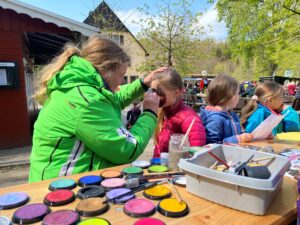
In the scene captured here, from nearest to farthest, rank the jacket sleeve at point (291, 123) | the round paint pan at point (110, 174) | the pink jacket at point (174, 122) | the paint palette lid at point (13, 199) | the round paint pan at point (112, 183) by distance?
the paint palette lid at point (13, 199)
the round paint pan at point (112, 183)
the round paint pan at point (110, 174)
the pink jacket at point (174, 122)
the jacket sleeve at point (291, 123)

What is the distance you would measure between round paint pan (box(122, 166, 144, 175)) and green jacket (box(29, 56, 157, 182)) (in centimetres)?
7

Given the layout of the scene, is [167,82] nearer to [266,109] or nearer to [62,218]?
[266,109]

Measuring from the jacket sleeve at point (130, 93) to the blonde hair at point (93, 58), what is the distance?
0.49 meters

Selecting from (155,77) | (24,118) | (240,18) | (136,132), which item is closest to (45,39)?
(24,118)

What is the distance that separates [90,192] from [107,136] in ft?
0.97

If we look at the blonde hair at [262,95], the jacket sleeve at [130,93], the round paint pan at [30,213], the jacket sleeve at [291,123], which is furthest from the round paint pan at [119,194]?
the jacket sleeve at [291,123]

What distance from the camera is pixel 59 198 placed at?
105 centimetres

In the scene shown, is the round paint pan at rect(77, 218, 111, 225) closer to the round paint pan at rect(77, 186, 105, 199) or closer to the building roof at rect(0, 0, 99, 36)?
the round paint pan at rect(77, 186, 105, 199)

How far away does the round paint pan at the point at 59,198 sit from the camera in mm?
1026

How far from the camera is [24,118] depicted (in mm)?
6242

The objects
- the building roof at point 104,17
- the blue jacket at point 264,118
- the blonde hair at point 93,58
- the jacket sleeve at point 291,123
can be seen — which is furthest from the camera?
the building roof at point 104,17

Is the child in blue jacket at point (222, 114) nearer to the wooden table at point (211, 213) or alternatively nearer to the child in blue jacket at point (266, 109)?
the child in blue jacket at point (266, 109)

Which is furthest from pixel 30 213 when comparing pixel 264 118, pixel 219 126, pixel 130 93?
pixel 264 118

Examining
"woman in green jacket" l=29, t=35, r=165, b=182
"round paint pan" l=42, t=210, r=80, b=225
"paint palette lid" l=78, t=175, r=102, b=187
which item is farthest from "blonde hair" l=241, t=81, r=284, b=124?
"round paint pan" l=42, t=210, r=80, b=225
